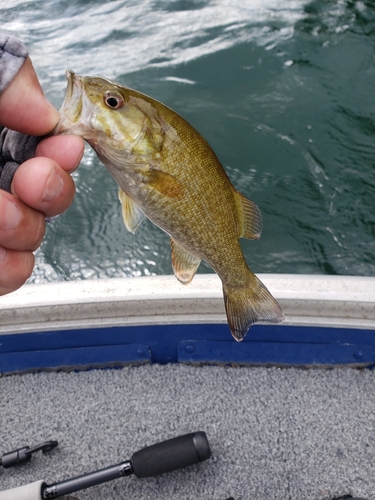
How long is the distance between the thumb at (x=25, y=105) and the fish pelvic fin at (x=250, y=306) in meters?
0.76

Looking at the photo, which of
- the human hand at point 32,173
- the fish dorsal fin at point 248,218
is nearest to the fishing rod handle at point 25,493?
the human hand at point 32,173

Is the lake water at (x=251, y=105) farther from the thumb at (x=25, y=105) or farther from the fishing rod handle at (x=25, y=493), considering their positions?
the thumb at (x=25, y=105)

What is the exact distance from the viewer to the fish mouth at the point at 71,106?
46.9 inches

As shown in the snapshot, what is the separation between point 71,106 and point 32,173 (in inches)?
9.0

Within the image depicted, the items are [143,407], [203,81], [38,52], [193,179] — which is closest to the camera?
[193,179]

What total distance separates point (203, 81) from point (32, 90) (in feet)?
18.6

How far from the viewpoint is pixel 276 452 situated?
2.05m

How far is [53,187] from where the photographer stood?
1.16 metres

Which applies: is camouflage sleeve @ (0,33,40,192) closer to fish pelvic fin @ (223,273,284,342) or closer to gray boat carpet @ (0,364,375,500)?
fish pelvic fin @ (223,273,284,342)

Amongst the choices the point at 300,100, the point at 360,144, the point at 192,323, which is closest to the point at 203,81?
the point at 300,100

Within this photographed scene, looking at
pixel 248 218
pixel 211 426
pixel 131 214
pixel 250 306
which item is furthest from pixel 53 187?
pixel 211 426

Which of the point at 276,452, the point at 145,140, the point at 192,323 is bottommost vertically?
the point at 276,452

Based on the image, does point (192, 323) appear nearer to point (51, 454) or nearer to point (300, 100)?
point (51, 454)

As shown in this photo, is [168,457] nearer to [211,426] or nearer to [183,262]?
[211,426]
